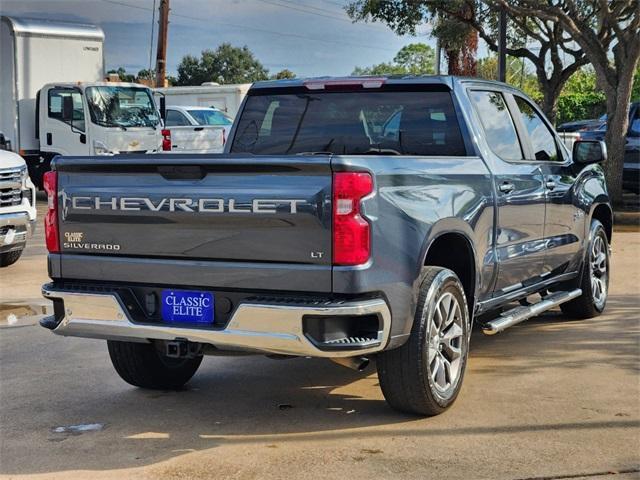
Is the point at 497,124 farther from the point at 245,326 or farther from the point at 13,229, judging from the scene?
the point at 13,229

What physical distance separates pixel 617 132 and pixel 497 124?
11.7m

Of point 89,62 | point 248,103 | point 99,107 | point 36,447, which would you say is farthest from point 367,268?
point 89,62

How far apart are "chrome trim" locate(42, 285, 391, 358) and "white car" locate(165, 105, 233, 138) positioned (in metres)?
18.2

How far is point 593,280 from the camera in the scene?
8.10 metres

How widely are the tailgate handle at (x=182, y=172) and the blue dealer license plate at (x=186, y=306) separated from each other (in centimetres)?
60

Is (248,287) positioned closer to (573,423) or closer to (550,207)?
(573,423)

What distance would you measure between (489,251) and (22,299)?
5.39m

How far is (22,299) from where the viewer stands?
9.55 metres

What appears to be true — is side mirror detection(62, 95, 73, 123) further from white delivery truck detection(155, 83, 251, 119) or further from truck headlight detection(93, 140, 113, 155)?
white delivery truck detection(155, 83, 251, 119)

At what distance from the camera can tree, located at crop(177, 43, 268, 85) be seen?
77.6m

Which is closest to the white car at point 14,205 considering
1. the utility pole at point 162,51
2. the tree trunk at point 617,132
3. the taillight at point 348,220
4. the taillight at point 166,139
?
the taillight at point 348,220

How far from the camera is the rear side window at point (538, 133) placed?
7.23 meters

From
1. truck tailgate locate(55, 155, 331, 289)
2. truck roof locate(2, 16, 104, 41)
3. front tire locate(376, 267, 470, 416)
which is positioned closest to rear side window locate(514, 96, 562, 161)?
front tire locate(376, 267, 470, 416)

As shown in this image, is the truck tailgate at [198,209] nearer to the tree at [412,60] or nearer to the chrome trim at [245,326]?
the chrome trim at [245,326]
